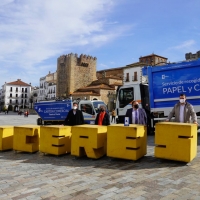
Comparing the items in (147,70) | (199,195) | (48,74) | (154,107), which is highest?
(48,74)

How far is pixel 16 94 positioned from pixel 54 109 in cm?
9463

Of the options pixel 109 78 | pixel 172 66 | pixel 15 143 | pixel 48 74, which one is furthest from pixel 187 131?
pixel 48 74

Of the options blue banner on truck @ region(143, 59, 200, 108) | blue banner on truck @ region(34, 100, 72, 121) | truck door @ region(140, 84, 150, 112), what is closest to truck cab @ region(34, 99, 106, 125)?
blue banner on truck @ region(34, 100, 72, 121)

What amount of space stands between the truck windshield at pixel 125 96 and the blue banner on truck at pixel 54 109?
20.3 ft

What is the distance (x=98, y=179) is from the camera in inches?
177

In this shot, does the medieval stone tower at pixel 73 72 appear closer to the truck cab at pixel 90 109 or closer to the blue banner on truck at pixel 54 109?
the blue banner on truck at pixel 54 109

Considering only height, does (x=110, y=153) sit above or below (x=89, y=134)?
below

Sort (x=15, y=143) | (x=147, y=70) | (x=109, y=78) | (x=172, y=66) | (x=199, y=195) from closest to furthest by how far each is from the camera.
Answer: (x=199, y=195) < (x=15, y=143) < (x=172, y=66) < (x=147, y=70) < (x=109, y=78)

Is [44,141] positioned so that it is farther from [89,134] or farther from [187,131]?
[187,131]

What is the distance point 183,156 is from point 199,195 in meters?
1.78

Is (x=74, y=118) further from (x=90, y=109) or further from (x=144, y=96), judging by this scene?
(x=90, y=109)

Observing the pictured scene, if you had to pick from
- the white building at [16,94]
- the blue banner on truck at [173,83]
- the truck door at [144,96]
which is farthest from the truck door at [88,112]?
the white building at [16,94]

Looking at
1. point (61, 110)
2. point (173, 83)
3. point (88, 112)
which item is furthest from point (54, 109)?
point (173, 83)

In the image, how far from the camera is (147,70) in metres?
11.5
